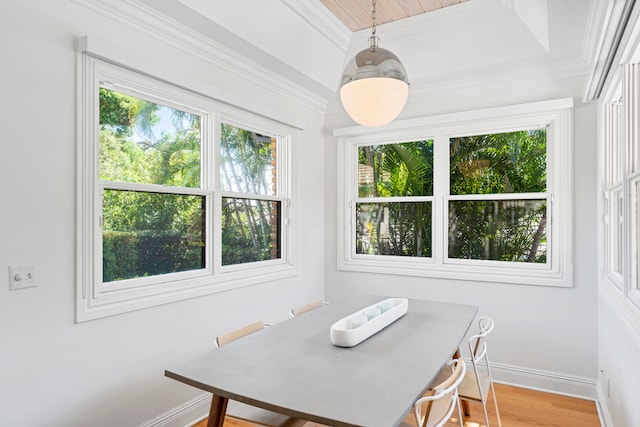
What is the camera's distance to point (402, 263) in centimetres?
384

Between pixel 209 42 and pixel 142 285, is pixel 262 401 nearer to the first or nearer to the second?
pixel 142 285

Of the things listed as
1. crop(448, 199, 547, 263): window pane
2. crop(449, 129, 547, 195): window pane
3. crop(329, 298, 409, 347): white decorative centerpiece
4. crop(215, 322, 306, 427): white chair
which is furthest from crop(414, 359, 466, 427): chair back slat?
crop(449, 129, 547, 195): window pane

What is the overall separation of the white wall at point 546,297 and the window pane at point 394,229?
0.37 meters

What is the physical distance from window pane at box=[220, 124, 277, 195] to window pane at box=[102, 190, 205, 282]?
386 millimetres

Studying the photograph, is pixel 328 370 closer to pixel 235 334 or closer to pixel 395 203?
pixel 235 334

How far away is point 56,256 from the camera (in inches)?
76.2

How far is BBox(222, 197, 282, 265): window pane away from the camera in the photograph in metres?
3.13

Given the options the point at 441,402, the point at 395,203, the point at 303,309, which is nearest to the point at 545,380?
the point at 395,203

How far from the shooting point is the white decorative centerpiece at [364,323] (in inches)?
73.7

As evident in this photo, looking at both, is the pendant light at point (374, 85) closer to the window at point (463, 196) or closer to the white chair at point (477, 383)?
the white chair at point (477, 383)

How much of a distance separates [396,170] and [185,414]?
2.76 meters

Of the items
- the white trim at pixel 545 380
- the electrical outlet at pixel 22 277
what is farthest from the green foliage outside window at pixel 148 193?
the white trim at pixel 545 380

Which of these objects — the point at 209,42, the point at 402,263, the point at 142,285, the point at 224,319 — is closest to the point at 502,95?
the point at 402,263

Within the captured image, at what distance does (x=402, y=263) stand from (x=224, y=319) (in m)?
1.77
